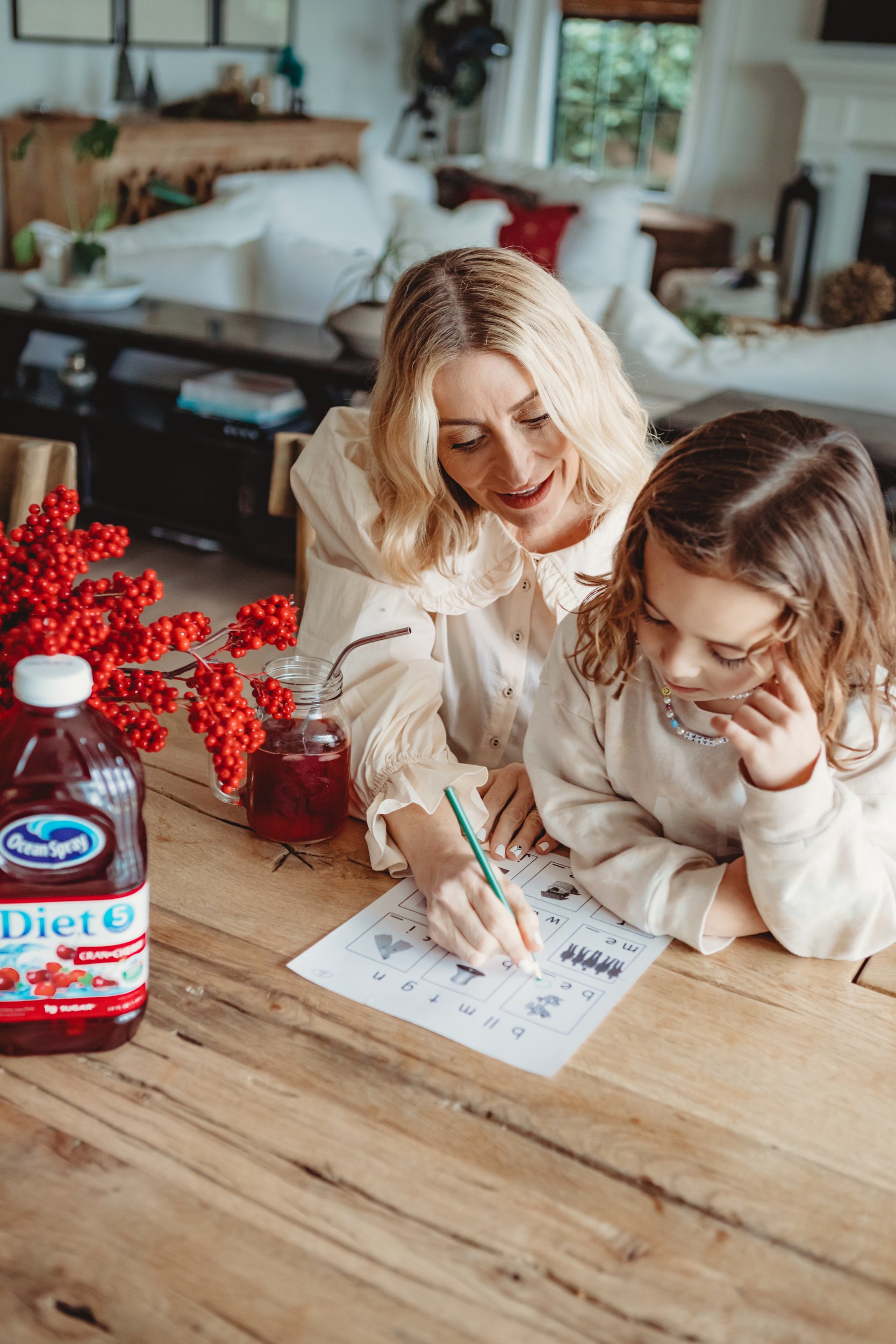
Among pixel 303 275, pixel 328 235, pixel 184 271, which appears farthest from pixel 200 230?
pixel 328 235

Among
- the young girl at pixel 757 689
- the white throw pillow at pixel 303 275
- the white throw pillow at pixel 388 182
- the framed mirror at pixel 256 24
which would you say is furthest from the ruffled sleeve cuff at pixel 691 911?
the framed mirror at pixel 256 24

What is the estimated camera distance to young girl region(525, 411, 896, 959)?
2.66 ft

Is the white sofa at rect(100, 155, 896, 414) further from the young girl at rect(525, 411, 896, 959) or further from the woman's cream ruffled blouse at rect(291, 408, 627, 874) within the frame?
the young girl at rect(525, 411, 896, 959)

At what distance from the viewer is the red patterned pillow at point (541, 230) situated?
5.05m

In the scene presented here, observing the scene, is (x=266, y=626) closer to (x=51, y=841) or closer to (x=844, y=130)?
(x=51, y=841)

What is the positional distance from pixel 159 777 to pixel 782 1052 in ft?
1.95

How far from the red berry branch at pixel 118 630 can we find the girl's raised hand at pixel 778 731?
30cm

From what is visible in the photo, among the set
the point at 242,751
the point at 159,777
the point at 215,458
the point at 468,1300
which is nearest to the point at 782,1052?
the point at 468,1300

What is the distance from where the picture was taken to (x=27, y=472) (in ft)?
4.47

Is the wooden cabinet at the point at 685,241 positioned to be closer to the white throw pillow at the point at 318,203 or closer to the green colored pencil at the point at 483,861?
the white throw pillow at the point at 318,203

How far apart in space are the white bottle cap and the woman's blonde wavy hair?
61 centimetres

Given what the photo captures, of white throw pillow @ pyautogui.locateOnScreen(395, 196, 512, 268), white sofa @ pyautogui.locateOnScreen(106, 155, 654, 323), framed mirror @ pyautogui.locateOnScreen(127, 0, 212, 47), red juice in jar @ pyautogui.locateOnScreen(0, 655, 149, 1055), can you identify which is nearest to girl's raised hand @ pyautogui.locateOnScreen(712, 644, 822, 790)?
red juice in jar @ pyautogui.locateOnScreen(0, 655, 149, 1055)

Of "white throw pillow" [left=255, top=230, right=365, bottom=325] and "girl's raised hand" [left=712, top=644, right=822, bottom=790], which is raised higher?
"girl's raised hand" [left=712, top=644, right=822, bottom=790]

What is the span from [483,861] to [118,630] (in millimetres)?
300
